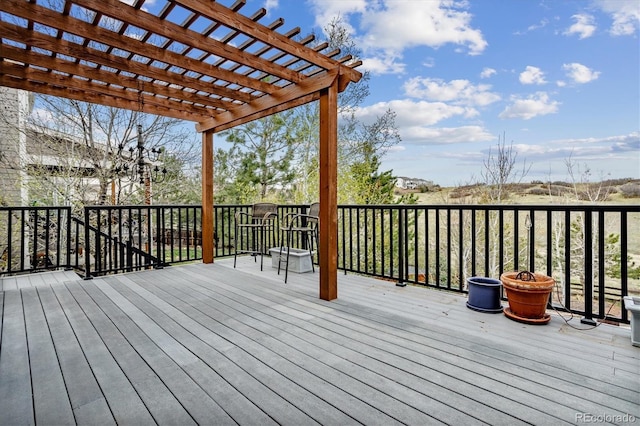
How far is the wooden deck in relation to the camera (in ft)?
4.63

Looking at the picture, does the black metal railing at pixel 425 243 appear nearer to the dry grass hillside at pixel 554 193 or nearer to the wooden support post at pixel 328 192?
the dry grass hillside at pixel 554 193

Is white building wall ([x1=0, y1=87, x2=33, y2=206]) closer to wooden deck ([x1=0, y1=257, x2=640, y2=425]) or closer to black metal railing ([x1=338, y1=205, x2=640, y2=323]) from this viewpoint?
wooden deck ([x1=0, y1=257, x2=640, y2=425])

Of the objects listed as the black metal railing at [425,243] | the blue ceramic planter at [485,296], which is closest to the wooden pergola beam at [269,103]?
the black metal railing at [425,243]

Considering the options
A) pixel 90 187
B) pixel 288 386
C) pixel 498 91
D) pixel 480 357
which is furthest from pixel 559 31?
pixel 90 187

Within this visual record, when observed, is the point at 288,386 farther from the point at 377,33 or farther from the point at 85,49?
the point at 377,33

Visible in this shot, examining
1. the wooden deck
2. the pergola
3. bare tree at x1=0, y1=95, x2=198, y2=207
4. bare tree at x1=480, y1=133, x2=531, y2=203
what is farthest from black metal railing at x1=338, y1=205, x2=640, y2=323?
bare tree at x1=0, y1=95, x2=198, y2=207

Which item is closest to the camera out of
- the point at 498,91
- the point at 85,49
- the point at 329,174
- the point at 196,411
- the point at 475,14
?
the point at 196,411

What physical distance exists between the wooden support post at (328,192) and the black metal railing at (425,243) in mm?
747

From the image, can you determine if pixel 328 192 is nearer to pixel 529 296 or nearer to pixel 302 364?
pixel 302 364

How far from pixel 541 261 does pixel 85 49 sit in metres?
10.5

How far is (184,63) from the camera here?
10.0ft

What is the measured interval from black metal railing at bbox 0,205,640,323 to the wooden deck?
0.55m

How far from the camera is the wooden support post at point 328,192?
3213mm

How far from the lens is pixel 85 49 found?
2.81 metres
